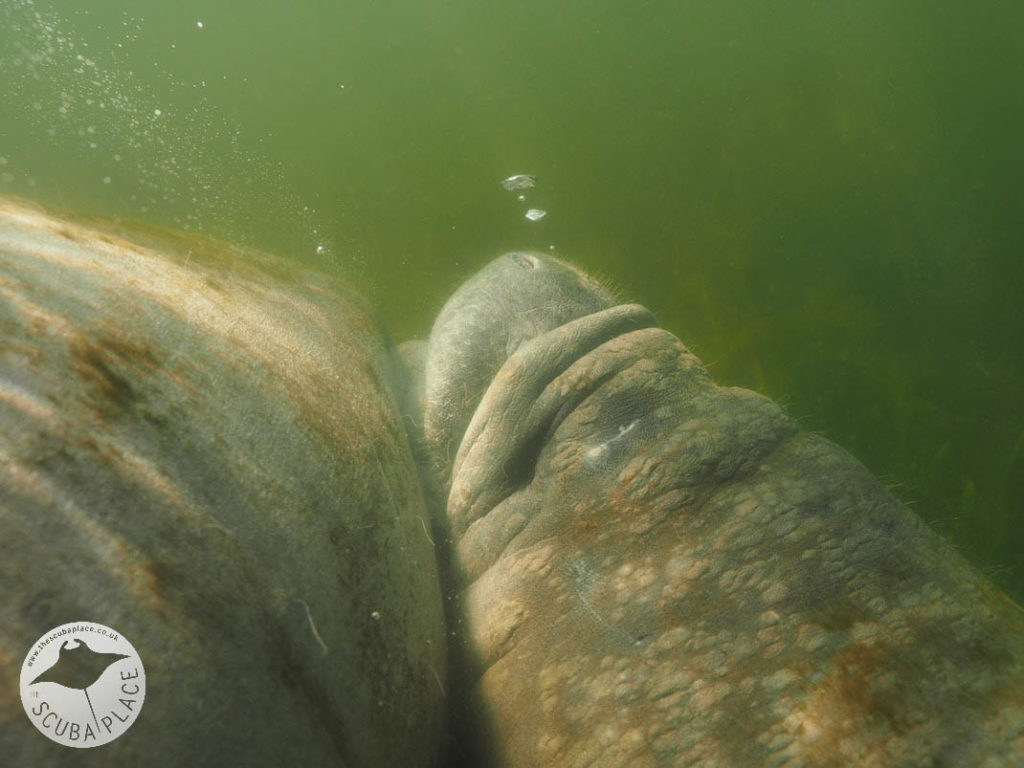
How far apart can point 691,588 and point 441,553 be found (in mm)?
949

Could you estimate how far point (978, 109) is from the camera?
4098 millimetres

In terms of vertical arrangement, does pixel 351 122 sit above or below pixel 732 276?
above

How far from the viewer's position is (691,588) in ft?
5.44

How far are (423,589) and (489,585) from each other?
0.27 m

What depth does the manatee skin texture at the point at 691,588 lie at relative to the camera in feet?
4.52

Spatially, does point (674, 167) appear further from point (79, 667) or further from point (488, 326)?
point (79, 667)

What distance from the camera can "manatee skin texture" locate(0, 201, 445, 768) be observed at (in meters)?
0.89

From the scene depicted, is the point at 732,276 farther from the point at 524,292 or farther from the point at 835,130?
the point at 524,292

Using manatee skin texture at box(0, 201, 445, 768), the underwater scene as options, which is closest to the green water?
the underwater scene

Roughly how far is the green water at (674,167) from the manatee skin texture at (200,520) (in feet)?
7.11

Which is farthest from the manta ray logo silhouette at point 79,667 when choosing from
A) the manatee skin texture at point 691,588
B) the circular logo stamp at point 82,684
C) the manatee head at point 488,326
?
the manatee head at point 488,326

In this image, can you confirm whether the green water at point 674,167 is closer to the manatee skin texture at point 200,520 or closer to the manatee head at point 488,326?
the manatee head at point 488,326

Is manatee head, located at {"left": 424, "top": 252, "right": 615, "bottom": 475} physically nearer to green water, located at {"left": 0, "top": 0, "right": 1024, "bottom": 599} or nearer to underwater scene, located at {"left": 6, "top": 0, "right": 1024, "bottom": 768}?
underwater scene, located at {"left": 6, "top": 0, "right": 1024, "bottom": 768}

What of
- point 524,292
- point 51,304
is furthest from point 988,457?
point 51,304
